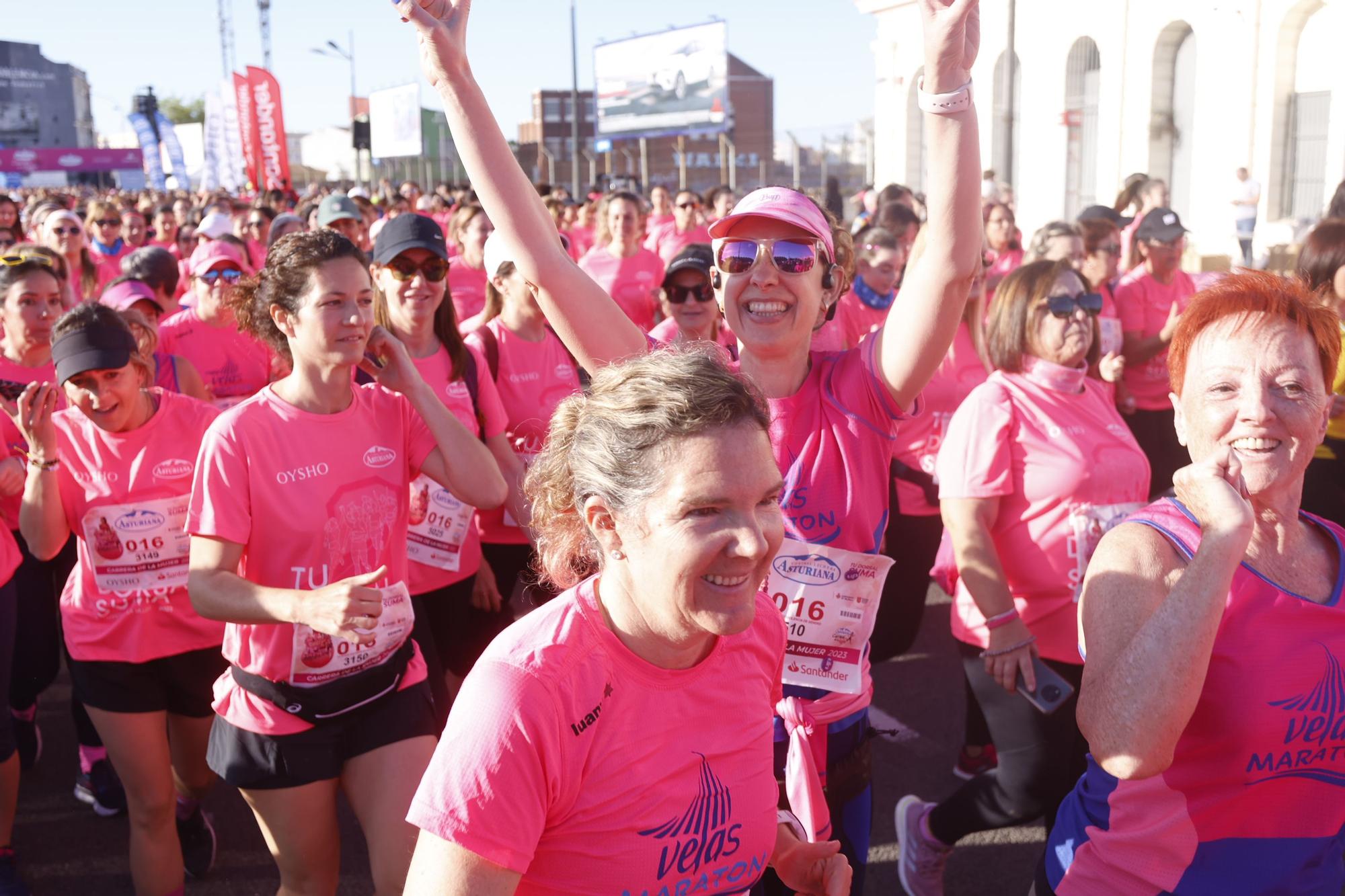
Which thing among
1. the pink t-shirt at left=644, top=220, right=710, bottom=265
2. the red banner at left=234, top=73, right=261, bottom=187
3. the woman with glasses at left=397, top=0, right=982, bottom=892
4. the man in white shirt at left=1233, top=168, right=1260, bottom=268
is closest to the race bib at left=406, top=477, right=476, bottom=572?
the woman with glasses at left=397, top=0, right=982, bottom=892

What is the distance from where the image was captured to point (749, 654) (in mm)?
2025

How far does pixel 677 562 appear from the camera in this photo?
1.70m

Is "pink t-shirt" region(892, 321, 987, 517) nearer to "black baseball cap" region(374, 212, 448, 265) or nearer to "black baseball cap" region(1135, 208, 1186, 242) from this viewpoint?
"black baseball cap" region(374, 212, 448, 265)

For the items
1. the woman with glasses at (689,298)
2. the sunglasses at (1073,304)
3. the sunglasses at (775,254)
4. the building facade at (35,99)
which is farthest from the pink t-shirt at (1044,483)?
the building facade at (35,99)

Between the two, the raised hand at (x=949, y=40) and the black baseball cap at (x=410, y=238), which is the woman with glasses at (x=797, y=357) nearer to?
the raised hand at (x=949, y=40)

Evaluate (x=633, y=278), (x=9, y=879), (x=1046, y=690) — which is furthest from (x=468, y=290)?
(x=1046, y=690)

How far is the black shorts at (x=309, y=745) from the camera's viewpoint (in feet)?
9.46

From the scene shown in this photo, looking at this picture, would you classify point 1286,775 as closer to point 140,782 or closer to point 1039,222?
point 140,782

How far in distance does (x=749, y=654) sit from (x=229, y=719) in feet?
5.29

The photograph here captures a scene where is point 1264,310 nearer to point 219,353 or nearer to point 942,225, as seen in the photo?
point 942,225

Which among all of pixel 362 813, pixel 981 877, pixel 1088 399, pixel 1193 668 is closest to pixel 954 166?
pixel 1193 668

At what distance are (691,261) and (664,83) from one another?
3543 cm

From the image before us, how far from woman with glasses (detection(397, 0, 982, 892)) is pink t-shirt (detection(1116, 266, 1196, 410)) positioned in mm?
4584

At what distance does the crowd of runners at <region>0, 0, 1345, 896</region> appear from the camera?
1.76 metres
